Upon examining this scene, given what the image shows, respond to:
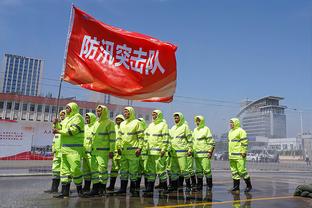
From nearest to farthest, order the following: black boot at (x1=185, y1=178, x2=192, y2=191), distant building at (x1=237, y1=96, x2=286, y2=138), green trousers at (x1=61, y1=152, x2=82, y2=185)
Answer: green trousers at (x1=61, y1=152, x2=82, y2=185)
black boot at (x1=185, y1=178, x2=192, y2=191)
distant building at (x1=237, y1=96, x2=286, y2=138)

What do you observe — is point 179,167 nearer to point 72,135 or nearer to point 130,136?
point 130,136

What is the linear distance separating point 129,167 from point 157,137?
105 centimetres

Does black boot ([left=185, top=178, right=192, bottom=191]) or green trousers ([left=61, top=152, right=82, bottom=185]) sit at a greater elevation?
green trousers ([left=61, top=152, right=82, bottom=185])

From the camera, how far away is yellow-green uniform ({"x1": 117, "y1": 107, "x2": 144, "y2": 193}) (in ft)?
25.1

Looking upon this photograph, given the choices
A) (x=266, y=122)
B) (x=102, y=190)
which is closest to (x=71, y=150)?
(x=102, y=190)

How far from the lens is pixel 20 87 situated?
99.1 ft

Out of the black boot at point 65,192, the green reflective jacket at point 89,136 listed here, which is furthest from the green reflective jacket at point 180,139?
the black boot at point 65,192

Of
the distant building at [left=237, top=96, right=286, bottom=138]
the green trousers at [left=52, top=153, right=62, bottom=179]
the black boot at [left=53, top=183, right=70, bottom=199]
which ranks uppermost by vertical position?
the distant building at [left=237, top=96, right=286, bottom=138]

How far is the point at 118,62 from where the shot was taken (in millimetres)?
8023

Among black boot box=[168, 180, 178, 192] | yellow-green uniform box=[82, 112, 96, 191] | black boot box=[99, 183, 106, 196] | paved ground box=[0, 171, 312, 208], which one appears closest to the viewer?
paved ground box=[0, 171, 312, 208]

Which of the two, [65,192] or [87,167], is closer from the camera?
[65,192]

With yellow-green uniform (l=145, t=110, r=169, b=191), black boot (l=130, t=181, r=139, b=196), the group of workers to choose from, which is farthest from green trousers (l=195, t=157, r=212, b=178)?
black boot (l=130, t=181, r=139, b=196)

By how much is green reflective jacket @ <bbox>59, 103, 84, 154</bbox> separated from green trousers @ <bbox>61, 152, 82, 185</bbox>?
0.34 feet

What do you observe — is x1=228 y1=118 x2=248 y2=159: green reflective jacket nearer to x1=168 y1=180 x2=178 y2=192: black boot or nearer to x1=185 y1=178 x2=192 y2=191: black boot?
x1=185 y1=178 x2=192 y2=191: black boot
